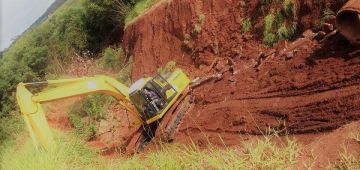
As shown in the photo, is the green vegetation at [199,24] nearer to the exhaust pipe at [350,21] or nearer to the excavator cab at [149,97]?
the excavator cab at [149,97]

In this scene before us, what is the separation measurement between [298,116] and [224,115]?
2.65 m

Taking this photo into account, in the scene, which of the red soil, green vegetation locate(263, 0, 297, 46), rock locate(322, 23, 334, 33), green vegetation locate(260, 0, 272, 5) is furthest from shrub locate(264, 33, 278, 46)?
rock locate(322, 23, 334, 33)

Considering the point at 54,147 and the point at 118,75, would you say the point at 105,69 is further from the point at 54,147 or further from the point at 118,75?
the point at 54,147

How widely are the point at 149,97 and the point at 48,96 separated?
96.1 inches

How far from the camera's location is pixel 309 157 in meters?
6.98

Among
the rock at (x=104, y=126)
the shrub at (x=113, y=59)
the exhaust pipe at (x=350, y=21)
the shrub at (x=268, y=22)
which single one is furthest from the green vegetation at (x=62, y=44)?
the exhaust pipe at (x=350, y=21)

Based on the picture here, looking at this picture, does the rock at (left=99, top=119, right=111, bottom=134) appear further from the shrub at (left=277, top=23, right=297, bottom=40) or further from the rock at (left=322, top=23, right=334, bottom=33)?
the rock at (left=322, top=23, right=334, bottom=33)

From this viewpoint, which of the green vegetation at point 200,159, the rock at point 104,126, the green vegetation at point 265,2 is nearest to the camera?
the green vegetation at point 200,159

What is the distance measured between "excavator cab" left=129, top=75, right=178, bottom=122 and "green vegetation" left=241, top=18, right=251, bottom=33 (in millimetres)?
2831

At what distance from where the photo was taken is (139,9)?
23906 mm

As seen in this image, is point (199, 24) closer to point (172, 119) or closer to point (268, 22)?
point (268, 22)

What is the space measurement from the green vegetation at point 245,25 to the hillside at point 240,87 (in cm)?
4

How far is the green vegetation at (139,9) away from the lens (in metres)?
23.0

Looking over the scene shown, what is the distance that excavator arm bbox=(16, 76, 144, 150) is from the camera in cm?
1148
